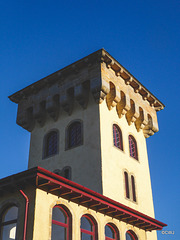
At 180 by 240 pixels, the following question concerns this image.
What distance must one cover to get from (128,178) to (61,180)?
874cm

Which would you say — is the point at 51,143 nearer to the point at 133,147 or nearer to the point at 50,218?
the point at 133,147

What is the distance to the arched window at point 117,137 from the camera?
21781mm

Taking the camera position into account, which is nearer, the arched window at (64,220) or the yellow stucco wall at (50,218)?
the yellow stucco wall at (50,218)

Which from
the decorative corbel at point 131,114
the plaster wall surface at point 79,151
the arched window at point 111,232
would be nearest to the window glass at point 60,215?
the arched window at point 111,232

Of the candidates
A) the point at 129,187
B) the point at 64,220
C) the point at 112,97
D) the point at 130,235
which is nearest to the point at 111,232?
the point at 130,235

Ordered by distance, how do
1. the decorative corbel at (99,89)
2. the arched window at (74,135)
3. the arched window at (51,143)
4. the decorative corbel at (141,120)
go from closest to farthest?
the decorative corbel at (99,89), the arched window at (74,135), the arched window at (51,143), the decorative corbel at (141,120)

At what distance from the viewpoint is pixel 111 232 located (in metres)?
16.3

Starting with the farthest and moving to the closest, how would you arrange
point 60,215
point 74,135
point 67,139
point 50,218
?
point 67,139
point 74,135
point 60,215
point 50,218

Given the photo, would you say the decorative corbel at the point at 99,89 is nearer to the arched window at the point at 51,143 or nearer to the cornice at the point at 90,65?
the cornice at the point at 90,65

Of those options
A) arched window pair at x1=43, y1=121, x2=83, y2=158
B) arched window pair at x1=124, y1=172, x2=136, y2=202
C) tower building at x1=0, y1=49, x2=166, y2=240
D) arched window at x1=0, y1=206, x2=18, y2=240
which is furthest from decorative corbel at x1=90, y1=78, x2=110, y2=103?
arched window at x1=0, y1=206, x2=18, y2=240

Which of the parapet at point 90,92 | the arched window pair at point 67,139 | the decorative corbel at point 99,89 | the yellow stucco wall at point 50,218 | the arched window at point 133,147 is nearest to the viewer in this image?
the yellow stucco wall at point 50,218

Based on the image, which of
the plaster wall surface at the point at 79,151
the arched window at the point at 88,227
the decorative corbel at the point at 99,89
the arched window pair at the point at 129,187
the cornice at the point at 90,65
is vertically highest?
the cornice at the point at 90,65

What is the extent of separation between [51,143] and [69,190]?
9464mm

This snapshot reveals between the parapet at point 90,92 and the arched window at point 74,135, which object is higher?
the parapet at point 90,92
